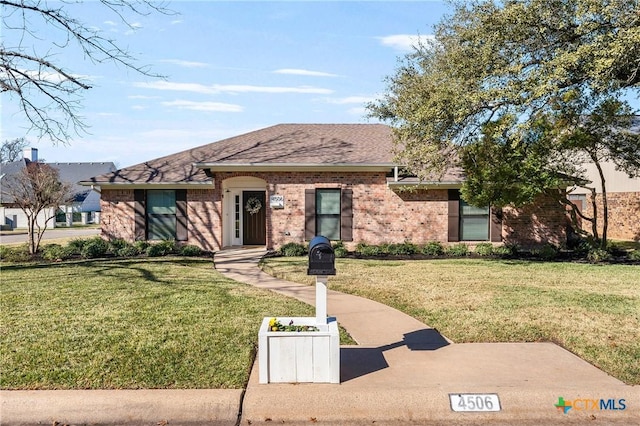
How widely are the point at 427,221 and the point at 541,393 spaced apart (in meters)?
11.4

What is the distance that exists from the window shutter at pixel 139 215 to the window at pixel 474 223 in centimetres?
1077

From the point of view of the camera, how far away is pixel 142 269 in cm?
1176

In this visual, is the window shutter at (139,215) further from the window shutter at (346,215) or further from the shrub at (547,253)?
the shrub at (547,253)

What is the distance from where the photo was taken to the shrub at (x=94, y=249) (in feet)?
47.6

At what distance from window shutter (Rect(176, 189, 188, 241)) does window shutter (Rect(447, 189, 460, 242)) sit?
8912 mm

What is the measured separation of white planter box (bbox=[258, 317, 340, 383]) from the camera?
4781mm

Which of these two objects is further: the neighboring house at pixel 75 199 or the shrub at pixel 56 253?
the neighboring house at pixel 75 199

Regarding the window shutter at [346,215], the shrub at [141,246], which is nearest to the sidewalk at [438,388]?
the window shutter at [346,215]

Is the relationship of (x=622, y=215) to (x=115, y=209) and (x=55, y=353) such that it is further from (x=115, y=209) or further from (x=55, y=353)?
(x=55, y=353)

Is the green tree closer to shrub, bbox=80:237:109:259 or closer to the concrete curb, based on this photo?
the concrete curb

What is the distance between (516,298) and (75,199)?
41.7 m

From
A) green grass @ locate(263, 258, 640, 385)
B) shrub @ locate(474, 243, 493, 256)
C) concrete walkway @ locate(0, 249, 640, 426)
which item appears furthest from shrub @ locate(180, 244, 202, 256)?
concrete walkway @ locate(0, 249, 640, 426)

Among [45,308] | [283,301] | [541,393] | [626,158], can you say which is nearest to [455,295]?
[283,301]

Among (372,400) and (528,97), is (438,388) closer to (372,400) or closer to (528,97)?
(372,400)
